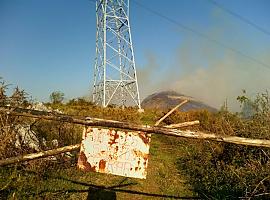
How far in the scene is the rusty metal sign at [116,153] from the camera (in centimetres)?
428

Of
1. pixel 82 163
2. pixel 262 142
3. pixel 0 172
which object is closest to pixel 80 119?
pixel 82 163

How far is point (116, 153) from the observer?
4.30 m

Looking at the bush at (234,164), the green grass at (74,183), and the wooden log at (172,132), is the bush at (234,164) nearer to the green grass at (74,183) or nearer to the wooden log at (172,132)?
the green grass at (74,183)

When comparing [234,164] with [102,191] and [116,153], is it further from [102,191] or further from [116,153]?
[116,153]

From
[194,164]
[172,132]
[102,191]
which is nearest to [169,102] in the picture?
[194,164]

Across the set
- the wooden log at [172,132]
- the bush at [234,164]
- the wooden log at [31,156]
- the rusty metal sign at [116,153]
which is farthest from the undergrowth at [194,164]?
the rusty metal sign at [116,153]

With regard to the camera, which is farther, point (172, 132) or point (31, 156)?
point (31, 156)

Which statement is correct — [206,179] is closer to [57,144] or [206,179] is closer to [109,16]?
[57,144]

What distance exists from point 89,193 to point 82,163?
8.18ft

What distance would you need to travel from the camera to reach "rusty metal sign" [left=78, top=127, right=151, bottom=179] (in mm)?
4281

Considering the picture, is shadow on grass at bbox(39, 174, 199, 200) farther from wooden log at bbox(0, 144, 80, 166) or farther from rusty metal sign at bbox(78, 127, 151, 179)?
rusty metal sign at bbox(78, 127, 151, 179)

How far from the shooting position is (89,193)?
21.7 ft

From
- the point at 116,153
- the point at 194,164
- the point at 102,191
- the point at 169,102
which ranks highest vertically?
the point at 169,102

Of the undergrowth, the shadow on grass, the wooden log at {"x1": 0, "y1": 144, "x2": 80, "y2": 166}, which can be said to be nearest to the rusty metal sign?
the wooden log at {"x1": 0, "y1": 144, "x2": 80, "y2": 166}
